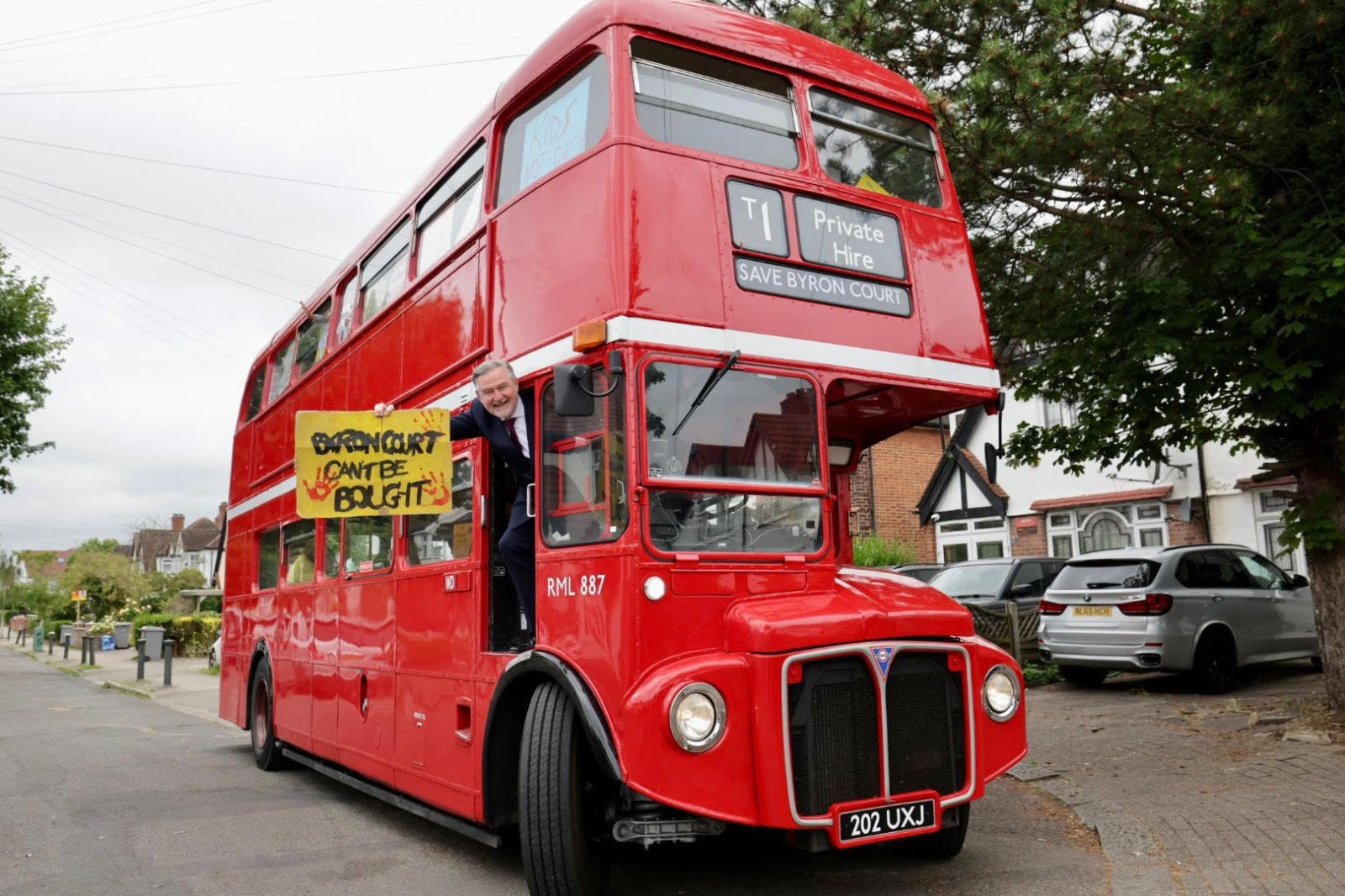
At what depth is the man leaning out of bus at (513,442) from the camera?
5523mm

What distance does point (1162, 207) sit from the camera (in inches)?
327

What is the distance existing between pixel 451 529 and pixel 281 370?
218 inches

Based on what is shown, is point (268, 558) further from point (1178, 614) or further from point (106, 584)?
point (106, 584)

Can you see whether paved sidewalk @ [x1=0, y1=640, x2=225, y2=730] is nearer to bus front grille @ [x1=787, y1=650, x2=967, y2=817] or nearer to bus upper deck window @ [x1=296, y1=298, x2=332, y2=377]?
bus upper deck window @ [x1=296, y1=298, x2=332, y2=377]

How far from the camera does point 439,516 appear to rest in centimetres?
673

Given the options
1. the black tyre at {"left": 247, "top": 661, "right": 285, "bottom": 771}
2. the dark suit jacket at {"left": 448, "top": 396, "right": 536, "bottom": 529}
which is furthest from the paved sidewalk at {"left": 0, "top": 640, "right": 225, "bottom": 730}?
the dark suit jacket at {"left": 448, "top": 396, "right": 536, "bottom": 529}

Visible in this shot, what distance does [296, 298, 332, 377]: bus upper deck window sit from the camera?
9664mm

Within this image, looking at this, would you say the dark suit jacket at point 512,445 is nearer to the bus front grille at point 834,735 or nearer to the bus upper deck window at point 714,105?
the bus upper deck window at point 714,105

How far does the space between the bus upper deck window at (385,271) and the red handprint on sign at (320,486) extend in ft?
5.45

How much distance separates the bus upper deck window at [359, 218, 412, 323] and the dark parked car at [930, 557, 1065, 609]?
32.9 ft

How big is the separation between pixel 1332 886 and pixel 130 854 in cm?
644

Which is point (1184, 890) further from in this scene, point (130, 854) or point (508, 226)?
point (130, 854)

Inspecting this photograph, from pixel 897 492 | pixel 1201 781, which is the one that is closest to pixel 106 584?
pixel 897 492

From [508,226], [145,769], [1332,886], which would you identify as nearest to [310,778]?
[145,769]
